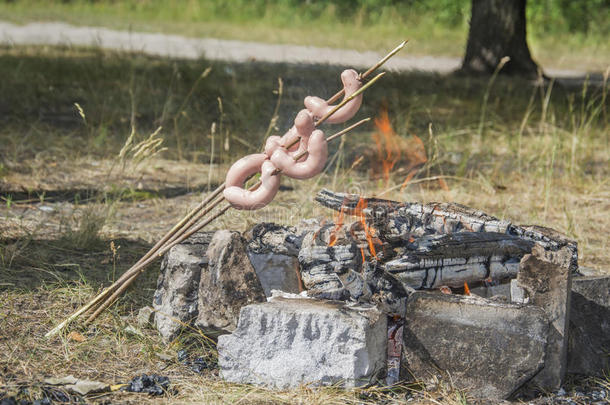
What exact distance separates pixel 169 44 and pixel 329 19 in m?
3.76

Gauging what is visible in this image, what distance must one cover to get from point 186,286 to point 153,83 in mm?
4800

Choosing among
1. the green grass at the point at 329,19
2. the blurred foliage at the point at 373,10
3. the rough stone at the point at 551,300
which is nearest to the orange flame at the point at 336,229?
the rough stone at the point at 551,300

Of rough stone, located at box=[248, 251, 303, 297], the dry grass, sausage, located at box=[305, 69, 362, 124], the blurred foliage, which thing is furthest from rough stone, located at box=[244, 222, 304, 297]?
the blurred foliage

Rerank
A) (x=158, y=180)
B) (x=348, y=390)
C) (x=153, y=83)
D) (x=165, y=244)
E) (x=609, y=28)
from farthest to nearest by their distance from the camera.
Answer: (x=609, y=28), (x=153, y=83), (x=158, y=180), (x=165, y=244), (x=348, y=390)

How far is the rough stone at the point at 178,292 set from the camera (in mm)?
2658

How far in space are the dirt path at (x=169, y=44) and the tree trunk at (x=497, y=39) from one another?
1.46 feet

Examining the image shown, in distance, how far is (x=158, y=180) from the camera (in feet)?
16.1

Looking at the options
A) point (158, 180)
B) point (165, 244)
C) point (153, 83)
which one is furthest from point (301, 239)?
point (153, 83)

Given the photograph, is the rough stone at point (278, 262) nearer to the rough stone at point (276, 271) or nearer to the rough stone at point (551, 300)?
the rough stone at point (276, 271)

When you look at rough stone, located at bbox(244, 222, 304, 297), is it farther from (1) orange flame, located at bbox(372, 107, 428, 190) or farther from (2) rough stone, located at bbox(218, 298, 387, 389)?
(1) orange flame, located at bbox(372, 107, 428, 190)

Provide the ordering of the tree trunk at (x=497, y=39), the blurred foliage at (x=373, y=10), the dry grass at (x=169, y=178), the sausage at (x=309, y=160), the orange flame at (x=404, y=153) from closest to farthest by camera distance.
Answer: the sausage at (x=309, y=160) → the dry grass at (x=169, y=178) → the orange flame at (x=404, y=153) → the tree trunk at (x=497, y=39) → the blurred foliage at (x=373, y=10)

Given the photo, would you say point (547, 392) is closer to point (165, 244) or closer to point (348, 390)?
point (348, 390)

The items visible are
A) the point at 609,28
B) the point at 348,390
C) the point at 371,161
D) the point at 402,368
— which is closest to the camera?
the point at 348,390

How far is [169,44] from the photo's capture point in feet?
32.8
